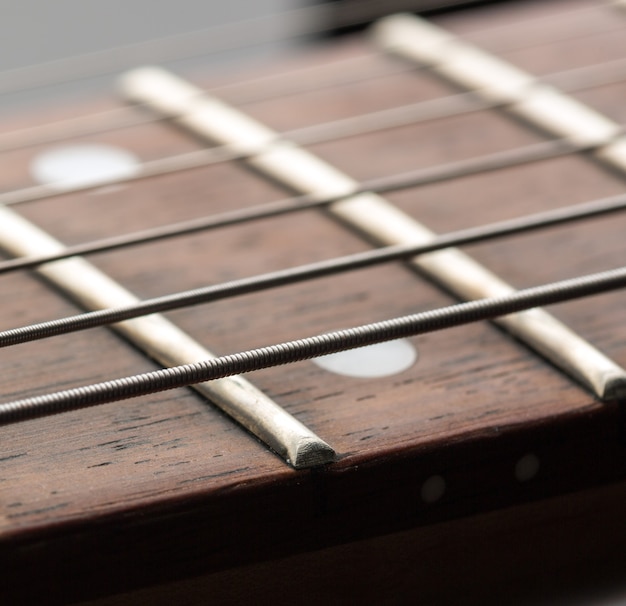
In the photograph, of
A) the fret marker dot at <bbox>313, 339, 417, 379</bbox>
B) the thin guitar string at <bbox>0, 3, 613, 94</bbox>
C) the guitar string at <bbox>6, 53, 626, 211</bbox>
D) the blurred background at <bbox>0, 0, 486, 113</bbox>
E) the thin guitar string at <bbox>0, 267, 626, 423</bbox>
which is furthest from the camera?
the blurred background at <bbox>0, 0, 486, 113</bbox>

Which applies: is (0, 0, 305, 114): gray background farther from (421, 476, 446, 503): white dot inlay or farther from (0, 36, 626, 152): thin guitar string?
(421, 476, 446, 503): white dot inlay

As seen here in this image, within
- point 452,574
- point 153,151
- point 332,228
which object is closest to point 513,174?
point 332,228

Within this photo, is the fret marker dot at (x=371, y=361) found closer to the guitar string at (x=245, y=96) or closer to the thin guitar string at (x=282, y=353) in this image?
the thin guitar string at (x=282, y=353)

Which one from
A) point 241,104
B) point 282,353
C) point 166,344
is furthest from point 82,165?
point 282,353

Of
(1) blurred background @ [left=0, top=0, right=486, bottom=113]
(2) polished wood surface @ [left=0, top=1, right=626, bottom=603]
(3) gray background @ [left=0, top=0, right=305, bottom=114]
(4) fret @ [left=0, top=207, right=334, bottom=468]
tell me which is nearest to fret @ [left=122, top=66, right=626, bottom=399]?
(2) polished wood surface @ [left=0, top=1, right=626, bottom=603]

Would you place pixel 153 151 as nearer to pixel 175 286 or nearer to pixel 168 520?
pixel 175 286

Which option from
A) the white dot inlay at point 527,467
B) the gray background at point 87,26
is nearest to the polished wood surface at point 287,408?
the white dot inlay at point 527,467
